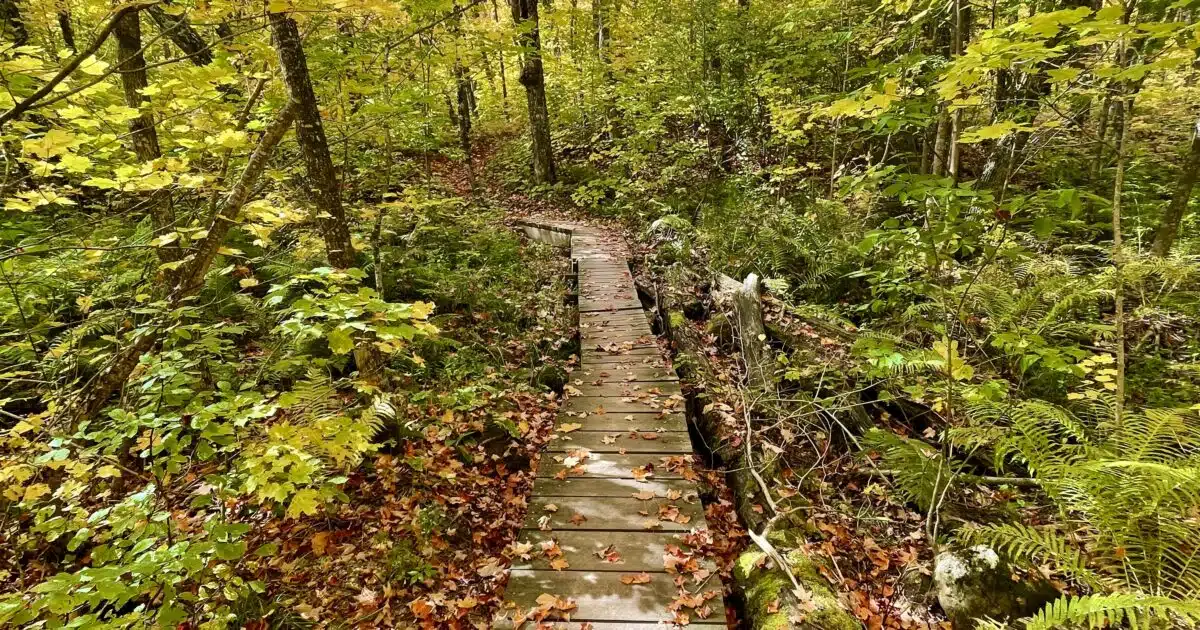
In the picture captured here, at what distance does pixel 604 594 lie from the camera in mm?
3459

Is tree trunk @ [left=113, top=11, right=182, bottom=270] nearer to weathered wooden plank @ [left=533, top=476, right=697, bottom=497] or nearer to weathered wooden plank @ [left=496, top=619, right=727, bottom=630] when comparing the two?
weathered wooden plank @ [left=533, top=476, right=697, bottom=497]

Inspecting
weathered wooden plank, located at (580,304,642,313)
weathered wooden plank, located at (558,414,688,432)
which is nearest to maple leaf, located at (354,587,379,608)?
weathered wooden plank, located at (558,414,688,432)

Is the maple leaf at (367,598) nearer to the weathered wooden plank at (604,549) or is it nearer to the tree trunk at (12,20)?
the weathered wooden plank at (604,549)

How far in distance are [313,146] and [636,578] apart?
451cm

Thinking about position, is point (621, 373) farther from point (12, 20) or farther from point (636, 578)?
point (12, 20)

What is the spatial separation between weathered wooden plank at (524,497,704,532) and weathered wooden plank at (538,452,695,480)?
31 cm

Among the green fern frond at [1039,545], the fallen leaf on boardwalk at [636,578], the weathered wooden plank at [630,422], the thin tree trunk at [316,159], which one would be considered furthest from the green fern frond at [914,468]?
the thin tree trunk at [316,159]

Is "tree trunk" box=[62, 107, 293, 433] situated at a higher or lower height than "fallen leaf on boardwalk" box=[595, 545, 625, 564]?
higher

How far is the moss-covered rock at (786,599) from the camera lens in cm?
327

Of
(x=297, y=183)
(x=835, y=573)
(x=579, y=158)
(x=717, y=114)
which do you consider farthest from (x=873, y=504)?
(x=579, y=158)

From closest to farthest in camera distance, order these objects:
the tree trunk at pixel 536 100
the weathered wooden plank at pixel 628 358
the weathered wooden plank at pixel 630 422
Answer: the weathered wooden plank at pixel 630 422 → the weathered wooden plank at pixel 628 358 → the tree trunk at pixel 536 100

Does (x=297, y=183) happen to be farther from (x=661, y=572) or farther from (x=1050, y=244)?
(x=1050, y=244)

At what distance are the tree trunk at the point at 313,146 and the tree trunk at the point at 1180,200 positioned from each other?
8317 mm

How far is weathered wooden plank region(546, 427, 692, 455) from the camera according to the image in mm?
5016
